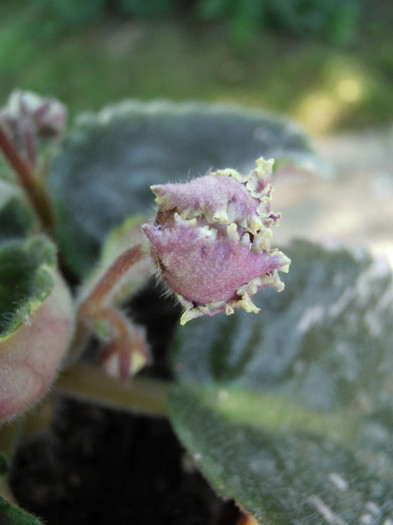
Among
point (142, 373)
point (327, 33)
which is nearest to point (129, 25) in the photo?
point (327, 33)

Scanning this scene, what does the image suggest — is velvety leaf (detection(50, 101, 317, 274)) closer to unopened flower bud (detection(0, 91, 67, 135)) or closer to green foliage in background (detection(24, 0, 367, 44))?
unopened flower bud (detection(0, 91, 67, 135))

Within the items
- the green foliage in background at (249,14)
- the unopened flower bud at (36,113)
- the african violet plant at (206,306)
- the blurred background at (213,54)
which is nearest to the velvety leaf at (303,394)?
the african violet plant at (206,306)

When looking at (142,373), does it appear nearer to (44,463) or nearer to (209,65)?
(44,463)

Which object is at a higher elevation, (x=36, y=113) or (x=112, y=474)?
(x=36, y=113)

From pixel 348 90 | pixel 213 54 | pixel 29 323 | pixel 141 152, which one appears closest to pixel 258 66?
pixel 213 54

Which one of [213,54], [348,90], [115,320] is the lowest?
[348,90]

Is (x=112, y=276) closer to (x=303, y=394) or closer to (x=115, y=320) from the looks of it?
(x=115, y=320)
